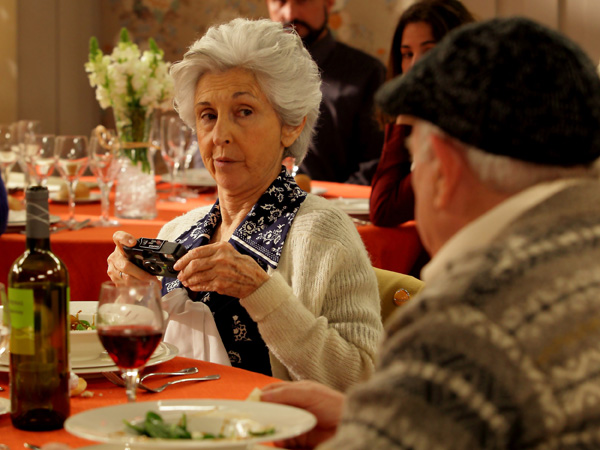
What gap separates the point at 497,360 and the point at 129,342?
2.02ft

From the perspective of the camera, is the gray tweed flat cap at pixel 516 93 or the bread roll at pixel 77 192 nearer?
the gray tweed flat cap at pixel 516 93

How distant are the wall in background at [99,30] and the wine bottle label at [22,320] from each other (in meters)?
5.07

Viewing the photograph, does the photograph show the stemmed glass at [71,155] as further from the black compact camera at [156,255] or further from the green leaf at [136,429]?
the green leaf at [136,429]

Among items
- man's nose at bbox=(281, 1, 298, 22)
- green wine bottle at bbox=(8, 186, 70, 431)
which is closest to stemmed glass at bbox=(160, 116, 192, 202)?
man's nose at bbox=(281, 1, 298, 22)

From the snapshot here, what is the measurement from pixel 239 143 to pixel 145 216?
1.13 metres

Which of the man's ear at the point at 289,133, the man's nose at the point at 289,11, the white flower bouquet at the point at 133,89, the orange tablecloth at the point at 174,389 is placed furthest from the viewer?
the man's nose at the point at 289,11

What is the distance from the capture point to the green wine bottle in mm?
1171

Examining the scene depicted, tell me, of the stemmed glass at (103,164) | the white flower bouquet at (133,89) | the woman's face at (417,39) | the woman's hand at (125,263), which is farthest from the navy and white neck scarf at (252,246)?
the woman's face at (417,39)

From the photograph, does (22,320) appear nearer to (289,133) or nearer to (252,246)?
(252,246)

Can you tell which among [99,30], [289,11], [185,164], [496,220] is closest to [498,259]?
[496,220]

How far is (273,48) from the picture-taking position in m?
2.08

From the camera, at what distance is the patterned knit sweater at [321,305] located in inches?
67.7

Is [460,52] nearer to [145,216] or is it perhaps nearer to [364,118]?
[145,216]

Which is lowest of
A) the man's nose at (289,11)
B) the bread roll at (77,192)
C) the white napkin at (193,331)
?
the bread roll at (77,192)
